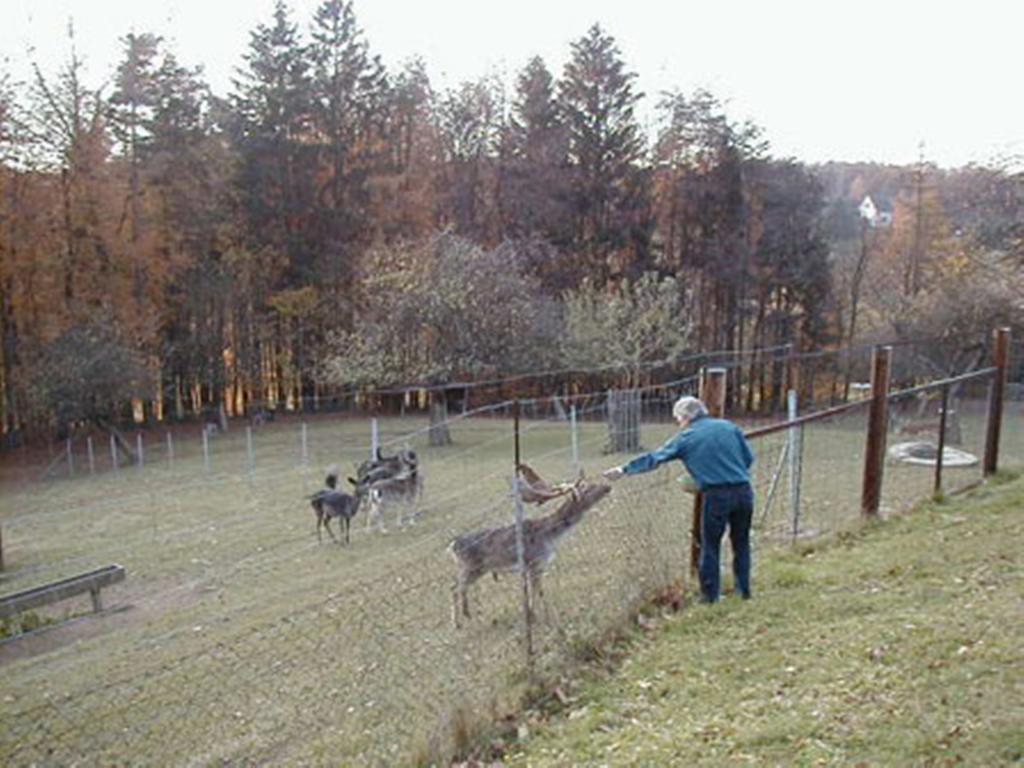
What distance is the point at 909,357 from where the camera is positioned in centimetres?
2325

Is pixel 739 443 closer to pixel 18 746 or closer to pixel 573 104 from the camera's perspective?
pixel 18 746

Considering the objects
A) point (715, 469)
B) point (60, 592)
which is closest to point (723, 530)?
point (715, 469)

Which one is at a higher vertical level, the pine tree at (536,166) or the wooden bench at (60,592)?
the pine tree at (536,166)

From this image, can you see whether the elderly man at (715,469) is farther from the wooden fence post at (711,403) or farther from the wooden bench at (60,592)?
the wooden bench at (60,592)

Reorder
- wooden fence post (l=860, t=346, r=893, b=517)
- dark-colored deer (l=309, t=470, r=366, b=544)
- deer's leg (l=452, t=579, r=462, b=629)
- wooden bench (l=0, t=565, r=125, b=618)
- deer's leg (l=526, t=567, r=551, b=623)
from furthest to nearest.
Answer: dark-colored deer (l=309, t=470, r=366, b=544)
wooden bench (l=0, t=565, r=125, b=618)
wooden fence post (l=860, t=346, r=893, b=517)
deer's leg (l=452, t=579, r=462, b=629)
deer's leg (l=526, t=567, r=551, b=623)

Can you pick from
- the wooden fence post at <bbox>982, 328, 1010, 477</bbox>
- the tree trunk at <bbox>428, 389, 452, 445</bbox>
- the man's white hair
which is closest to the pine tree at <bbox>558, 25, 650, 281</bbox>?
the tree trunk at <bbox>428, 389, 452, 445</bbox>

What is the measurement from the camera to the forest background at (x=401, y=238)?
23.5 m

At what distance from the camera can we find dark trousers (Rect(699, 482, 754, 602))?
5312mm

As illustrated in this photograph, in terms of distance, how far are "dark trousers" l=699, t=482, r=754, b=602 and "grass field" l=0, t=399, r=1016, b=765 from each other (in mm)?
Answer: 435

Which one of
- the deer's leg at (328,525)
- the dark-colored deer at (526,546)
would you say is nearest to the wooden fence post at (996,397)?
the dark-colored deer at (526,546)

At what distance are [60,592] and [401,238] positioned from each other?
22.9 metres

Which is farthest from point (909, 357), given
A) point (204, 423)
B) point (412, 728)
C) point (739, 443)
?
point (204, 423)

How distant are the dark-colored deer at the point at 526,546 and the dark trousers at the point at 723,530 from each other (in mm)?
991

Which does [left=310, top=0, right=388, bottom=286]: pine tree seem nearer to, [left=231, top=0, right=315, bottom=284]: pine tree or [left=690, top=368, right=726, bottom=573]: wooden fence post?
[left=231, top=0, right=315, bottom=284]: pine tree
